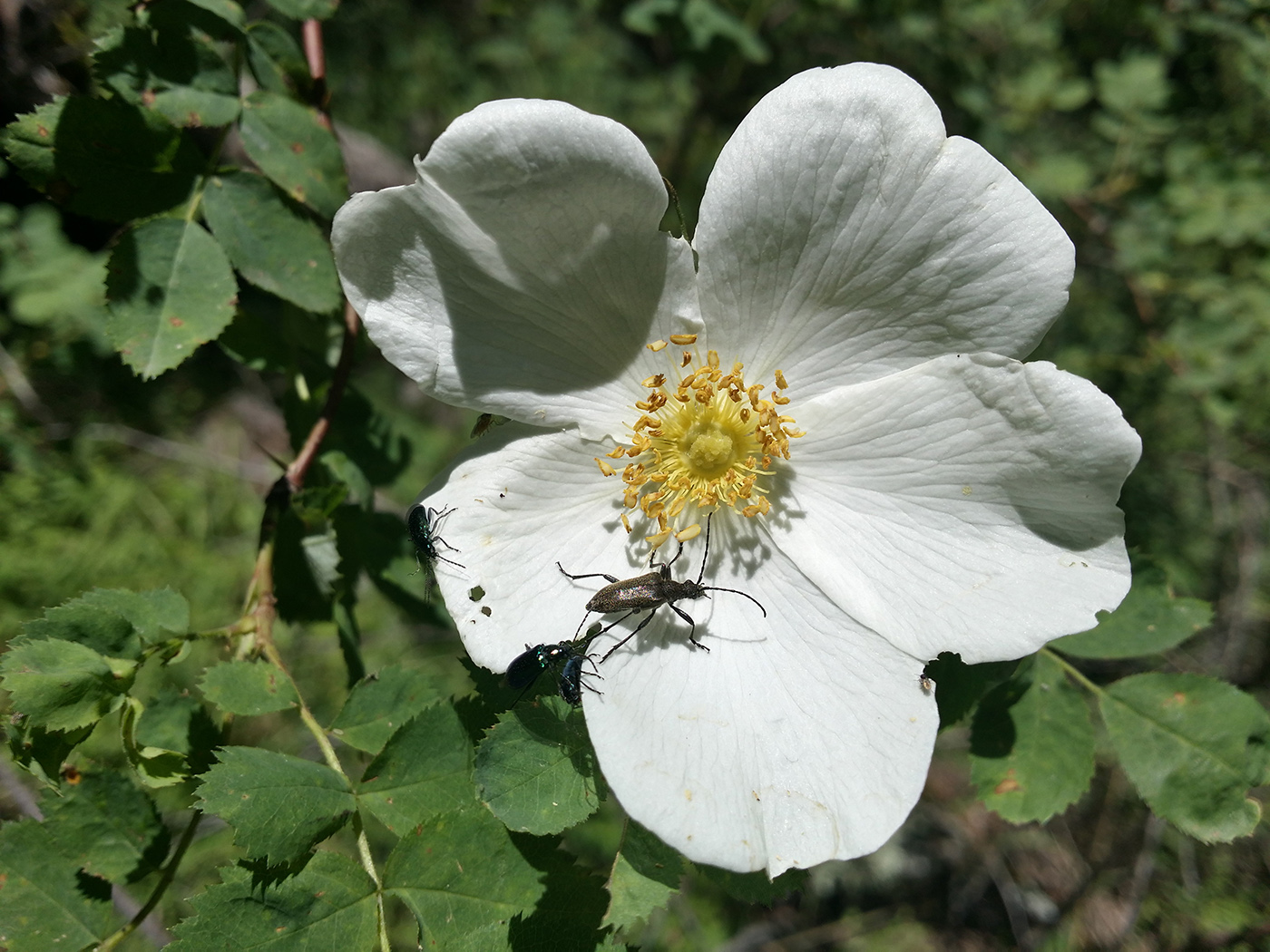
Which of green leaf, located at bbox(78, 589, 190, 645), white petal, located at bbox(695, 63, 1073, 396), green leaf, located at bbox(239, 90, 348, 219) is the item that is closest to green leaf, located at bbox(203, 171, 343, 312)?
green leaf, located at bbox(239, 90, 348, 219)

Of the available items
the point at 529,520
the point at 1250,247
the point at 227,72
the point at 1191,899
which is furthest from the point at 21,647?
the point at 1191,899

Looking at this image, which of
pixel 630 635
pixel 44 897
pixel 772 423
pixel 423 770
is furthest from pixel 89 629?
pixel 772 423

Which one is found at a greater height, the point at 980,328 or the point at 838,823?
the point at 980,328

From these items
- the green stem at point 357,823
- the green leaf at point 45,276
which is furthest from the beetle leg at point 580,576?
the green leaf at point 45,276

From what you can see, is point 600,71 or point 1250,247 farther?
point 600,71

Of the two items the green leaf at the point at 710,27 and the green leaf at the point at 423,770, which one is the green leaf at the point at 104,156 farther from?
the green leaf at the point at 710,27

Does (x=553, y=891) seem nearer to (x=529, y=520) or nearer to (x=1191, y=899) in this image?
(x=529, y=520)

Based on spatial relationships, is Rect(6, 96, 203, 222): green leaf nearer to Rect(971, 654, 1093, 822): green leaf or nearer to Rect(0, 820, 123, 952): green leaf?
Rect(0, 820, 123, 952): green leaf
